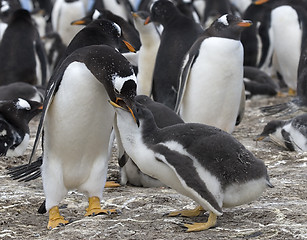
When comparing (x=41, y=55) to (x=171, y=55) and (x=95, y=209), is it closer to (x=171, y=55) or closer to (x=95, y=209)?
(x=171, y=55)

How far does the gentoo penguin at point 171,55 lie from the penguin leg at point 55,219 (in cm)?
335

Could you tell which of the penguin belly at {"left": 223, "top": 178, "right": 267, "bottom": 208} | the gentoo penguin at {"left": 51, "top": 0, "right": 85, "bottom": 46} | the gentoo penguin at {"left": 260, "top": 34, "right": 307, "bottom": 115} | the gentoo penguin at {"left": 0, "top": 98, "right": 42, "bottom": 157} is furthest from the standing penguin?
the gentoo penguin at {"left": 51, "top": 0, "right": 85, "bottom": 46}

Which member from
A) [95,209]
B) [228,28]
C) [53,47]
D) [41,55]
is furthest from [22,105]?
[53,47]

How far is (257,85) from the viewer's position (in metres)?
10.3

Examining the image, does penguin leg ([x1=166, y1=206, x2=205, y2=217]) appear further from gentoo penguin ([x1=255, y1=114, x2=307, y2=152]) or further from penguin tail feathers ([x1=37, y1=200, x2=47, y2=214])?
gentoo penguin ([x1=255, y1=114, x2=307, y2=152])

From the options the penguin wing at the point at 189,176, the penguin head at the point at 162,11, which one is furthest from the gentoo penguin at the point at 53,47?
the penguin wing at the point at 189,176

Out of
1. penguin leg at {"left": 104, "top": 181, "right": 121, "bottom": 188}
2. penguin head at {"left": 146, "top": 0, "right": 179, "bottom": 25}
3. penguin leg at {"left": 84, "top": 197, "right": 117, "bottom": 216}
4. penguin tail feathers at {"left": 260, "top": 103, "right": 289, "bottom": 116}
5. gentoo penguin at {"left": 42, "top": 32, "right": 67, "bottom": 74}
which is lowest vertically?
gentoo penguin at {"left": 42, "top": 32, "right": 67, "bottom": 74}

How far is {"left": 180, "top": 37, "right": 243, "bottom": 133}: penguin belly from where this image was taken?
6258mm

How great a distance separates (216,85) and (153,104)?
147 cm

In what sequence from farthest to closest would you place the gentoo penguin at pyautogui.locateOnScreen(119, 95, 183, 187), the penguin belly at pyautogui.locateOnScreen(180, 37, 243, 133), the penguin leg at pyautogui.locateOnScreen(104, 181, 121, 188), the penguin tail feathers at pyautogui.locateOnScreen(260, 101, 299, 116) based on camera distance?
the penguin tail feathers at pyautogui.locateOnScreen(260, 101, 299, 116) < the penguin belly at pyautogui.locateOnScreen(180, 37, 243, 133) < the penguin leg at pyautogui.locateOnScreen(104, 181, 121, 188) < the gentoo penguin at pyautogui.locateOnScreen(119, 95, 183, 187)

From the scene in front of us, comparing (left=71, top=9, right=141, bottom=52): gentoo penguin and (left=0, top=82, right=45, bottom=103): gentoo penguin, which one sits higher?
(left=71, top=9, right=141, bottom=52): gentoo penguin

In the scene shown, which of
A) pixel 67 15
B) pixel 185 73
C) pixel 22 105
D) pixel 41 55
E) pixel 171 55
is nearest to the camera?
pixel 22 105

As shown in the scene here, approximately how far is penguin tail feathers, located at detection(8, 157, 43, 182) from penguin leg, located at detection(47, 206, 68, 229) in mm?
952

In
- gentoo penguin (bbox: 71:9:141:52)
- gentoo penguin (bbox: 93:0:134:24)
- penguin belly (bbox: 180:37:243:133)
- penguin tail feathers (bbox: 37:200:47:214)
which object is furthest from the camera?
gentoo penguin (bbox: 93:0:134:24)
